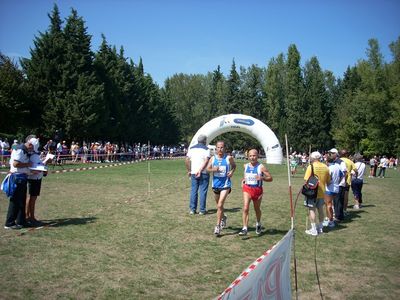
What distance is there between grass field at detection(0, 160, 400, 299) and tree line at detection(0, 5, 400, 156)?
25752 mm

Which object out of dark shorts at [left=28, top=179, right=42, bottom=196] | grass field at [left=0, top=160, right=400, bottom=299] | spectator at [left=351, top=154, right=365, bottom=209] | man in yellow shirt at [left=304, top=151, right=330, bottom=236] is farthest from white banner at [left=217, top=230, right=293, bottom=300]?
spectator at [left=351, top=154, right=365, bottom=209]

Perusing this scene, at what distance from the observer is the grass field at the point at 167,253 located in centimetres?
515

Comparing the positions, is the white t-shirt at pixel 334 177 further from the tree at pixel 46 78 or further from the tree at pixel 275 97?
the tree at pixel 275 97

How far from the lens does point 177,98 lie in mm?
87312

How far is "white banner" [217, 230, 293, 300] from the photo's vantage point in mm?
2865

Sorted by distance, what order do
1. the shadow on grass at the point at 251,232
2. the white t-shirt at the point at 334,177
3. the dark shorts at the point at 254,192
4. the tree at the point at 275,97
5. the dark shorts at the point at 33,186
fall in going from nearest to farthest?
the dark shorts at the point at 254,192 < the shadow on grass at the point at 251,232 < the dark shorts at the point at 33,186 < the white t-shirt at the point at 334,177 < the tree at the point at 275,97

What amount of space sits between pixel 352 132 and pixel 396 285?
57959mm

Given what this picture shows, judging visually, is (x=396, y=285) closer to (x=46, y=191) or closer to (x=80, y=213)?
(x=80, y=213)

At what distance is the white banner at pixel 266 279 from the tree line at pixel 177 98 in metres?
31.2

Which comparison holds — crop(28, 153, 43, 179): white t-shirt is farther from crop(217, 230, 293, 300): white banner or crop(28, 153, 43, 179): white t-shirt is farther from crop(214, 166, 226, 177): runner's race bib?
crop(217, 230, 293, 300): white banner

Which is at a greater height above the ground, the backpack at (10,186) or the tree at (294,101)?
the tree at (294,101)

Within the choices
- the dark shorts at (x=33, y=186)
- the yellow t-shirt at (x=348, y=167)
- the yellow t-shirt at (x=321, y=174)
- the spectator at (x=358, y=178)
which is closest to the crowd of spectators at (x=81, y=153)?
the spectator at (x=358, y=178)

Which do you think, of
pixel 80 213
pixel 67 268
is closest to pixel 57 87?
pixel 80 213

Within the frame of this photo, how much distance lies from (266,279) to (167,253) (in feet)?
11.6
